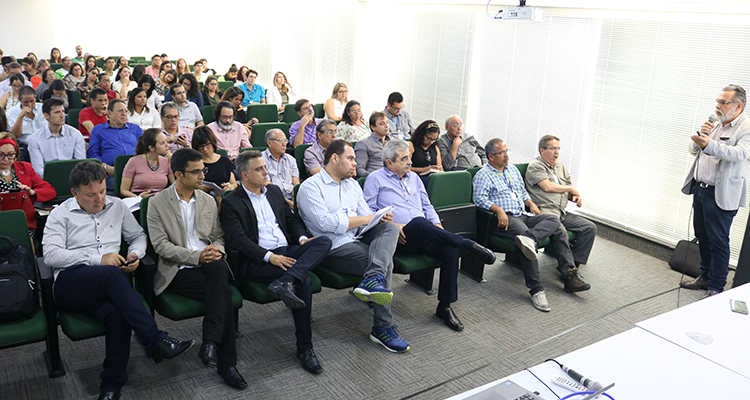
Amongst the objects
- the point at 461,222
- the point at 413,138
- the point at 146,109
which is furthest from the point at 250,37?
the point at 461,222

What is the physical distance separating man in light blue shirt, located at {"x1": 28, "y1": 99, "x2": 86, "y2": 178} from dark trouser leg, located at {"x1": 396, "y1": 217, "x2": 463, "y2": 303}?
317cm

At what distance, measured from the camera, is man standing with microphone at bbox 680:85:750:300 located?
14.8 feet

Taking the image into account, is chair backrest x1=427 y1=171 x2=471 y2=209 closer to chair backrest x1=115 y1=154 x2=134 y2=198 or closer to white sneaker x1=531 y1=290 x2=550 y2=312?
white sneaker x1=531 y1=290 x2=550 y2=312

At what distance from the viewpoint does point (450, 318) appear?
4117 millimetres

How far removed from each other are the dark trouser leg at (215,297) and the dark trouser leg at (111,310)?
0.90 feet

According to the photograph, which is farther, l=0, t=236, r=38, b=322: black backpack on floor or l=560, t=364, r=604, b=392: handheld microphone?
l=0, t=236, r=38, b=322: black backpack on floor

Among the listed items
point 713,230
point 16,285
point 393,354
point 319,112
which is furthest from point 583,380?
point 319,112

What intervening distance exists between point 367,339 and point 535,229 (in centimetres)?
178

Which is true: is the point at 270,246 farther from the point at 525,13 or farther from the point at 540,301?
the point at 525,13

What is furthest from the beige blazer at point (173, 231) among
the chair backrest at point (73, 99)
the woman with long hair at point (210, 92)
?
the chair backrest at point (73, 99)

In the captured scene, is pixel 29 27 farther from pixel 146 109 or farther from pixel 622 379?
pixel 622 379

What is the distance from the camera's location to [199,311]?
10.6ft

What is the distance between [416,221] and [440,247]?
25 centimetres

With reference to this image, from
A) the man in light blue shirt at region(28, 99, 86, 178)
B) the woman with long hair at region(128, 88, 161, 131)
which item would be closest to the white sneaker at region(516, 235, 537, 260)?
the man in light blue shirt at region(28, 99, 86, 178)
